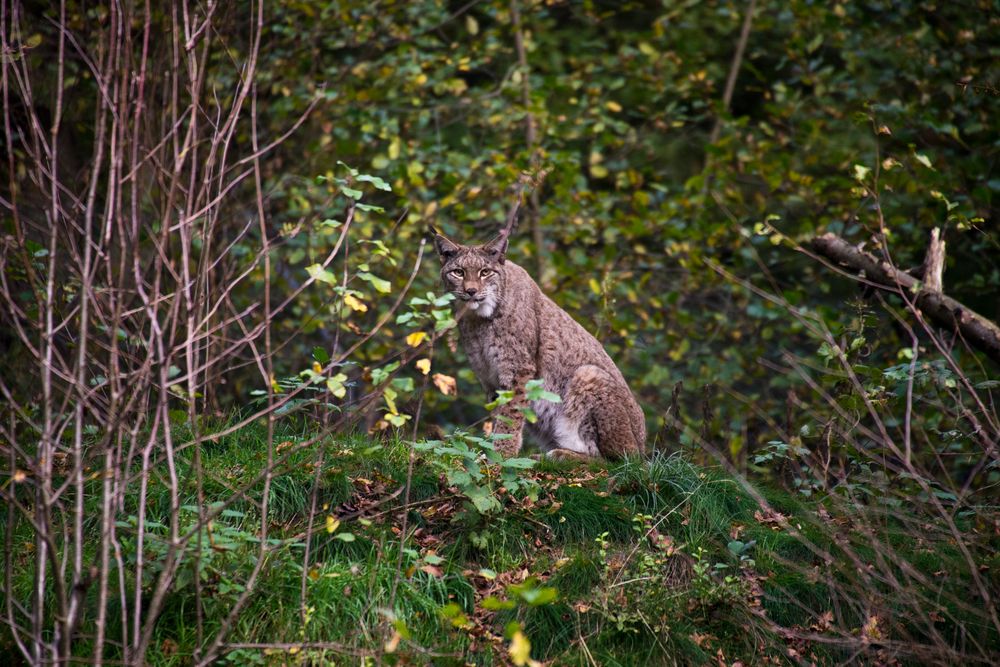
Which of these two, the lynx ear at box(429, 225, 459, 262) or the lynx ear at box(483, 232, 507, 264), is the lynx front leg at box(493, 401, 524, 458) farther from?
the lynx ear at box(429, 225, 459, 262)

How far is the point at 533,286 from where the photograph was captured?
674 centimetres

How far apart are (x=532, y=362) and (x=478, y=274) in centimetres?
67

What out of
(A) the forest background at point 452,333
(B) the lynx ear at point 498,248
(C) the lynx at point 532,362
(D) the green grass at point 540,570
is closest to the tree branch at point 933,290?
(A) the forest background at point 452,333

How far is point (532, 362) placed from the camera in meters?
6.38

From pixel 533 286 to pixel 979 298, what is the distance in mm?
5333

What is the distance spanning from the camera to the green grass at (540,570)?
396 cm

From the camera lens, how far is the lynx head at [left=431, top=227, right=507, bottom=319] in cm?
623

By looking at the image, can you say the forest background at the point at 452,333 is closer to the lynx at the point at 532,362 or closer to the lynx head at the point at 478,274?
the lynx at the point at 532,362

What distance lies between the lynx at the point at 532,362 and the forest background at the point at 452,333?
43 cm

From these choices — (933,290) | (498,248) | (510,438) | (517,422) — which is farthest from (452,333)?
(933,290)

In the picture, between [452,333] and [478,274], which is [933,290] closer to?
[478,274]

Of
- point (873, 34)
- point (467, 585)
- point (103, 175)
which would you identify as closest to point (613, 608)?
point (467, 585)

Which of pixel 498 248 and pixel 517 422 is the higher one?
pixel 498 248

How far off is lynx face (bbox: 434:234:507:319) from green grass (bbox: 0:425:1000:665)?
1.35 meters
